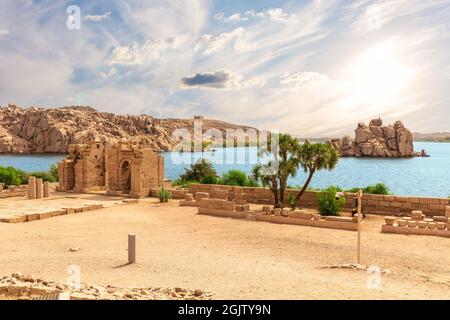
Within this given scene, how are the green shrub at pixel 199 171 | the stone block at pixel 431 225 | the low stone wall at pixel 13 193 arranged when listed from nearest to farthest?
the stone block at pixel 431 225 → the low stone wall at pixel 13 193 → the green shrub at pixel 199 171

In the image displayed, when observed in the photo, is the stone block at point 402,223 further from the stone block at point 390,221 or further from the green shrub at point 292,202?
the green shrub at point 292,202

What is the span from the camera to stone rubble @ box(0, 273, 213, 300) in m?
7.10

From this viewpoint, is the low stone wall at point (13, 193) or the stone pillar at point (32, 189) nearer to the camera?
the stone pillar at point (32, 189)

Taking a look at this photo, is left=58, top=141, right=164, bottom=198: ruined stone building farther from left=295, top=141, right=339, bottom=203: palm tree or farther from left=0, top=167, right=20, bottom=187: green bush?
left=295, top=141, right=339, bottom=203: palm tree

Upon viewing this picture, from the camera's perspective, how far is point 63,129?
123 meters

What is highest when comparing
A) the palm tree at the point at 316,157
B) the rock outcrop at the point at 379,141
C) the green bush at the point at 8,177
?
the rock outcrop at the point at 379,141

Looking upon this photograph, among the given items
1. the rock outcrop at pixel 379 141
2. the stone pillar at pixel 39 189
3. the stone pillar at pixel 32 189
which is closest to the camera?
the stone pillar at pixel 32 189

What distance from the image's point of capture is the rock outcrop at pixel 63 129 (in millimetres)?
123375

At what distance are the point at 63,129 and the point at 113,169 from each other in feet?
346

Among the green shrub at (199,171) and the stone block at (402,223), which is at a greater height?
the green shrub at (199,171)

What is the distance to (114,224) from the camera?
656 inches

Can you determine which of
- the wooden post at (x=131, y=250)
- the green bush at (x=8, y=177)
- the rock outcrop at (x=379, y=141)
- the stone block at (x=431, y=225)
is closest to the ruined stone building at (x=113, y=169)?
the green bush at (x=8, y=177)
